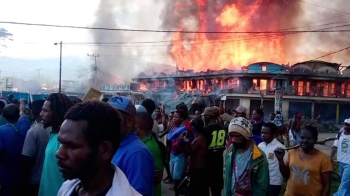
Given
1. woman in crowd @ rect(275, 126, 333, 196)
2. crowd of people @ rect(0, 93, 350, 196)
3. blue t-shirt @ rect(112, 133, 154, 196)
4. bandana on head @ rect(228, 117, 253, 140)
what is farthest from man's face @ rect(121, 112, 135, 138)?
woman in crowd @ rect(275, 126, 333, 196)

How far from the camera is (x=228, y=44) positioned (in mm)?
54500

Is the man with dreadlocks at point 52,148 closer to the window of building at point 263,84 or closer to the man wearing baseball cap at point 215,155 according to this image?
the man wearing baseball cap at point 215,155

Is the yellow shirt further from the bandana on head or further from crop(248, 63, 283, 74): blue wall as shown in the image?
crop(248, 63, 283, 74): blue wall

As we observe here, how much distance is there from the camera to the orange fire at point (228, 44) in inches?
2064

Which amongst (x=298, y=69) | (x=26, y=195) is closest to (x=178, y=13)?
(x=298, y=69)

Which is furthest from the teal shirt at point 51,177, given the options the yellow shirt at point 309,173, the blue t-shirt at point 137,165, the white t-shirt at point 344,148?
the white t-shirt at point 344,148

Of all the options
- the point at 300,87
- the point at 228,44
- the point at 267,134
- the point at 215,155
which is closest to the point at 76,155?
the point at 267,134

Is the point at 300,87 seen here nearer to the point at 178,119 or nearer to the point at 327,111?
the point at 327,111

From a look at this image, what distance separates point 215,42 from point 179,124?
159 ft

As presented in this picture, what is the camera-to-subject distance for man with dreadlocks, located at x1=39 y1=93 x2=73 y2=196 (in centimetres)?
335

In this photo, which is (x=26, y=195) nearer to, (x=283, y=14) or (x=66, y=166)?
(x=66, y=166)

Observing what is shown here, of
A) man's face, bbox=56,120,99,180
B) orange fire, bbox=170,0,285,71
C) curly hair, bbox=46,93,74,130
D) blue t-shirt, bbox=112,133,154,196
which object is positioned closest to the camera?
man's face, bbox=56,120,99,180

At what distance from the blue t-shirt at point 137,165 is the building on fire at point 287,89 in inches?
1439

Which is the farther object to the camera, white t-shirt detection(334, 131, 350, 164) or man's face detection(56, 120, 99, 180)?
white t-shirt detection(334, 131, 350, 164)
